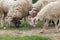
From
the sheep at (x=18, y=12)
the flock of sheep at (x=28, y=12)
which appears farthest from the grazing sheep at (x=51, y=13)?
the sheep at (x=18, y=12)

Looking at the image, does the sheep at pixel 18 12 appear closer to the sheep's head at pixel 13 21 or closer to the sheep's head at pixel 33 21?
the sheep's head at pixel 13 21

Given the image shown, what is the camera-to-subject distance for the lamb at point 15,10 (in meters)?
11.3

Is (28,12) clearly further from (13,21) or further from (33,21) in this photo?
(33,21)

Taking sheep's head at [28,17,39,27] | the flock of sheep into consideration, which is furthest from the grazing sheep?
sheep's head at [28,17,39,27]

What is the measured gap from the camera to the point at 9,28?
445 inches

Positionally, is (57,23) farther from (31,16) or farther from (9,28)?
(9,28)

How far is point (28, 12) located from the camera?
11.8 meters

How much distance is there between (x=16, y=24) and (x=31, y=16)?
78 cm

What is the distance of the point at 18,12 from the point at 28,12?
72 cm

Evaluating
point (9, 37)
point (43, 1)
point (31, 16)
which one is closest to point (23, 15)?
point (31, 16)

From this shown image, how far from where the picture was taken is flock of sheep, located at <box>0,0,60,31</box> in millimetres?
10094

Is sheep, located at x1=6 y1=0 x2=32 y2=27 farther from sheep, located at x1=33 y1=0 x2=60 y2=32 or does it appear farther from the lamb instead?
sheep, located at x1=33 y1=0 x2=60 y2=32

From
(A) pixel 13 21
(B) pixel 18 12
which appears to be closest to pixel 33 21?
(B) pixel 18 12

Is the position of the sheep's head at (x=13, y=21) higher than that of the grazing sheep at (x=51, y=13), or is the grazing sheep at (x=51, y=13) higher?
the grazing sheep at (x=51, y=13)
